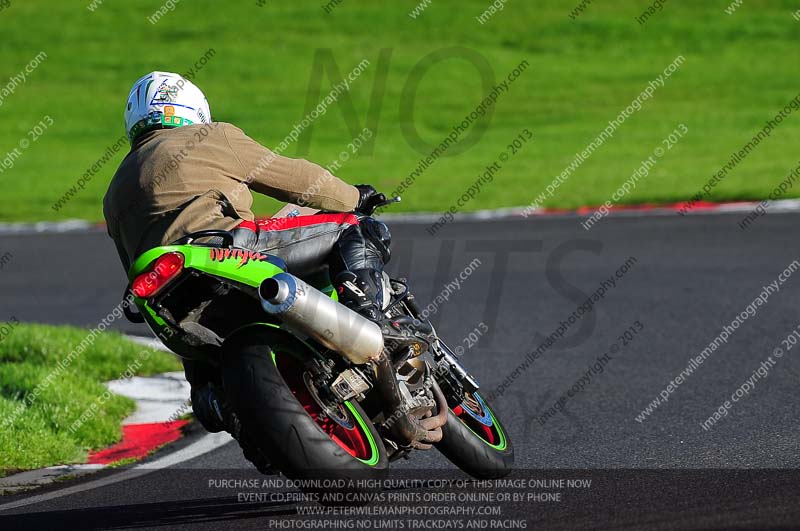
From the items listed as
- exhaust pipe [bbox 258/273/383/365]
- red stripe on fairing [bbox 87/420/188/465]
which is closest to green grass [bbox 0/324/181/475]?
red stripe on fairing [bbox 87/420/188/465]

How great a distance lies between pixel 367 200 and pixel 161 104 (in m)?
1.03

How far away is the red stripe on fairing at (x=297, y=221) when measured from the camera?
16.6ft

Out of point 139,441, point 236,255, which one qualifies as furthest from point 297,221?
point 139,441

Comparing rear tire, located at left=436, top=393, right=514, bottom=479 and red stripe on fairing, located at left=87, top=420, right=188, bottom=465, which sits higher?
rear tire, located at left=436, top=393, right=514, bottom=479

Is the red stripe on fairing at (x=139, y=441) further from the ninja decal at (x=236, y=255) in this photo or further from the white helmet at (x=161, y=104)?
the ninja decal at (x=236, y=255)

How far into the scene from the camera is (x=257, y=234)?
5.01 meters

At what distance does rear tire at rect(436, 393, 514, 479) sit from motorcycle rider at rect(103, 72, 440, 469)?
2.84ft

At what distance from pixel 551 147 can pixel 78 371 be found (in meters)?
15.7

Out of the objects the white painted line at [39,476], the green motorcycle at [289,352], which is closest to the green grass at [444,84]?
the white painted line at [39,476]

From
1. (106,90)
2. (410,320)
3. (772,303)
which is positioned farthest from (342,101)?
(410,320)

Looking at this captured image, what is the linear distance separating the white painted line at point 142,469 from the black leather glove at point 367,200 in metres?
1.90

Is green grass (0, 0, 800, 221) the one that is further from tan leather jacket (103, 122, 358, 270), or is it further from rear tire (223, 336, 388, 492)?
rear tire (223, 336, 388, 492)

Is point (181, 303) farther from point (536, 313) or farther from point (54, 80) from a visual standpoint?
point (54, 80)

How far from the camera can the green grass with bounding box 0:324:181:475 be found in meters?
6.74
